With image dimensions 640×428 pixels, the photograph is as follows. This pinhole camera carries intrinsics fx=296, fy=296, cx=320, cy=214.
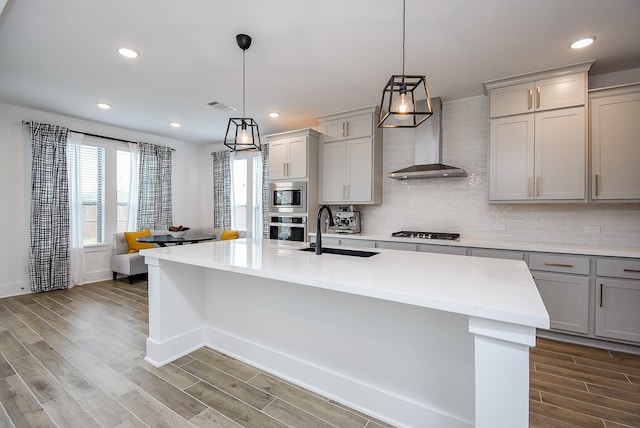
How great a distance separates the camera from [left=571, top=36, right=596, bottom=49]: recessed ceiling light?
2430mm

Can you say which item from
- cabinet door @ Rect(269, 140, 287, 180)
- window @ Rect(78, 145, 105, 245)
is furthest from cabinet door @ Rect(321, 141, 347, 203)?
window @ Rect(78, 145, 105, 245)

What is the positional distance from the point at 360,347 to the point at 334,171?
2.96m

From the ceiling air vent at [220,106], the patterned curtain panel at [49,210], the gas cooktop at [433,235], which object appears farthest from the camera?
the patterned curtain panel at [49,210]

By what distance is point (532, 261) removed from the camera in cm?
291

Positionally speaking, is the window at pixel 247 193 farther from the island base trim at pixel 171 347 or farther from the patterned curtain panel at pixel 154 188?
the island base trim at pixel 171 347

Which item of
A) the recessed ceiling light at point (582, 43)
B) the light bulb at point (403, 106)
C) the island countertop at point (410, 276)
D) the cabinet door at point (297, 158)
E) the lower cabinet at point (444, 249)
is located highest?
the recessed ceiling light at point (582, 43)

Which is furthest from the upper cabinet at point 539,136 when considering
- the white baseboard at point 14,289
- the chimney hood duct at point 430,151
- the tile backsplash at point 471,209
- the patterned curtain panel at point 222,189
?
the white baseboard at point 14,289

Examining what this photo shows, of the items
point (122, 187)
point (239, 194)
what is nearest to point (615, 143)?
point (239, 194)

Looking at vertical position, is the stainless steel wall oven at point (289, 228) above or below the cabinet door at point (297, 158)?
below

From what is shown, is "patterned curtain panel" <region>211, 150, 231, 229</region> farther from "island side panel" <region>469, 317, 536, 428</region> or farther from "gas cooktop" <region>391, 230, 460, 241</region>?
"island side panel" <region>469, 317, 536, 428</region>

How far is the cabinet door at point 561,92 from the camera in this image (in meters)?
2.85

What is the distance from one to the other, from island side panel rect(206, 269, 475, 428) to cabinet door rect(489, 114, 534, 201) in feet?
7.56

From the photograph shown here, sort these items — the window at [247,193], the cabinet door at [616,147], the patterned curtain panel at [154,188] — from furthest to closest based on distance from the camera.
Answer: the window at [247,193] → the patterned curtain panel at [154,188] → the cabinet door at [616,147]

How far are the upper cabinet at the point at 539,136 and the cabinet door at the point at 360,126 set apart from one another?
1436mm
